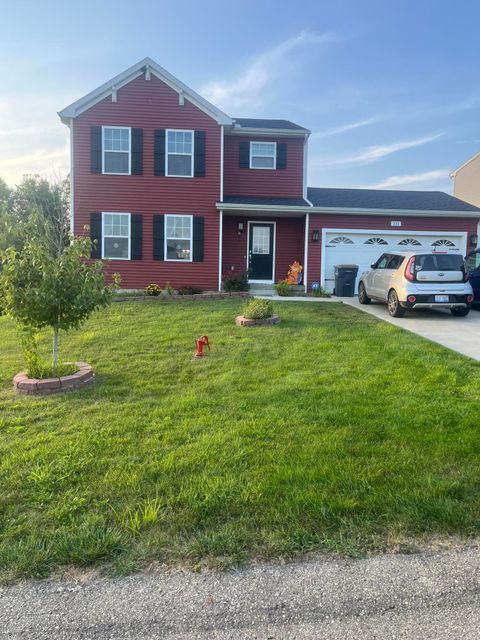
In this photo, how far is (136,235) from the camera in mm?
15258

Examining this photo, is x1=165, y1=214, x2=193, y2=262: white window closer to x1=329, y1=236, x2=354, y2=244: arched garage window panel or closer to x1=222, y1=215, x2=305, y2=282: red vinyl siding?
x1=222, y1=215, x2=305, y2=282: red vinyl siding

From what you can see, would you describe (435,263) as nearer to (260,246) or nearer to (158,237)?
(260,246)

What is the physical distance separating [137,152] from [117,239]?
279 centimetres

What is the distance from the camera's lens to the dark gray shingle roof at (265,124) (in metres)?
16.9

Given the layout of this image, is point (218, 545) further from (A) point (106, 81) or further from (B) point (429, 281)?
(A) point (106, 81)

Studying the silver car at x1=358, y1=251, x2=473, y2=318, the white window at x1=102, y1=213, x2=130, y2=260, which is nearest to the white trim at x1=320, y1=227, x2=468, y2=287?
the silver car at x1=358, y1=251, x2=473, y2=318

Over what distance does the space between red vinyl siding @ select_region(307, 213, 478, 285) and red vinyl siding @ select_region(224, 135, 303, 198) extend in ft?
6.50

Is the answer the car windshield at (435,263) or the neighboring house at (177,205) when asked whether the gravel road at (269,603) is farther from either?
the neighboring house at (177,205)

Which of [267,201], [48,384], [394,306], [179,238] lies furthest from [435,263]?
[48,384]

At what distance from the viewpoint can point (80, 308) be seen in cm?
572

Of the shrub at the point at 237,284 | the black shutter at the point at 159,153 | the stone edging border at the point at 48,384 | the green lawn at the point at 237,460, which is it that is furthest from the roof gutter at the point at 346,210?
the stone edging border at the point at 48,384

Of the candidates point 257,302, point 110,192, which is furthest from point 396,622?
point 110,192

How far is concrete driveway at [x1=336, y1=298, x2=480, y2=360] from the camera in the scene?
7.80 meters

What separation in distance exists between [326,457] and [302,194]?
1451 cm
